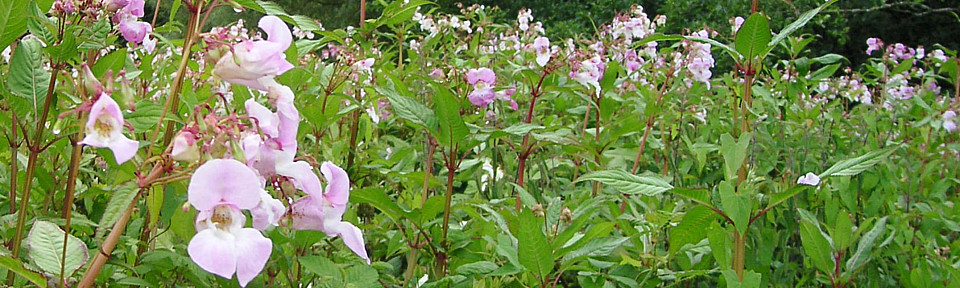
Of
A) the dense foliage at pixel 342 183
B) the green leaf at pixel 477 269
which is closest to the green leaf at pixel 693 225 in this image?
the dense foliage at pixel 342 183

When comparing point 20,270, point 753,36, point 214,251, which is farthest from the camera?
point 753,36

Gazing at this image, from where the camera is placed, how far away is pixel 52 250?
0.76 m

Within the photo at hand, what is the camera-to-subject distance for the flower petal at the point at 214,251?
0.57 meters

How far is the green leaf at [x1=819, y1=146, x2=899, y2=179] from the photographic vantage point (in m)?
1.09

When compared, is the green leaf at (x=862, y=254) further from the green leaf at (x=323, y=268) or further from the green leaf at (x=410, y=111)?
the green leaf at (x=323, y=268)

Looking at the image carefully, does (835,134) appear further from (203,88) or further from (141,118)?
(141,118)

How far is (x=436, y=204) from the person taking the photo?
4.35 feet

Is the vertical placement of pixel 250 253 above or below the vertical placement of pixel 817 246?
above

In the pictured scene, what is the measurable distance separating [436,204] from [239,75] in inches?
27.4

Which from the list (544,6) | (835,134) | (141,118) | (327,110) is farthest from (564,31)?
(141,118)

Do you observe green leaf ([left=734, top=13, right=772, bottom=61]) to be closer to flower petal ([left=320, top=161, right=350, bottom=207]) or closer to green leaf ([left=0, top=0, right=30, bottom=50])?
flower petal ([left=320, top=161, right=350, bottom=207])

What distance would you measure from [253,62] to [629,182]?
0.63 m

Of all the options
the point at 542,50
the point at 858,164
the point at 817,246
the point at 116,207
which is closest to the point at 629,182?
the point at 858,164

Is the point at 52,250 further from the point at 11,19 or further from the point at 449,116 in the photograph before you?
the point at 449,116
